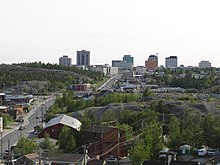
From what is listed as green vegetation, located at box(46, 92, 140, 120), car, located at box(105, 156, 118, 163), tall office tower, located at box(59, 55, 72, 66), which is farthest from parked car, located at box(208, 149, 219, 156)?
tall office tower, located at box(59, 55, 72, 66)

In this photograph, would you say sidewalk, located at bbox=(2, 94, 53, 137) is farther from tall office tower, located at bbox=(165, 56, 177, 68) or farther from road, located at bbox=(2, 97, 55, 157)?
tall office tower, located at bbox=(165, 56, 177, 68)

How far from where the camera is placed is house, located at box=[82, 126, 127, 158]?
55.7 ft

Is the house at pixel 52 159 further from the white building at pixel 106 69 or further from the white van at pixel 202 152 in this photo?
the white building at pixel 106 69

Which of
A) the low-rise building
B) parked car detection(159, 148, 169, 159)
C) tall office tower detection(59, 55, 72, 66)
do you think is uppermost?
tall office tower detection(59, 55, 72, 66)

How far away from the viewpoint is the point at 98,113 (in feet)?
84.3

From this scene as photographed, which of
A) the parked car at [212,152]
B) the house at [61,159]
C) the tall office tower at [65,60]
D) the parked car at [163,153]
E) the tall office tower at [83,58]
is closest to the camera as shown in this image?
the house at [61,159]

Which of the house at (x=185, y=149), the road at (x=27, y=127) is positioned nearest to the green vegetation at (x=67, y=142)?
the road at (x=27, y=127)

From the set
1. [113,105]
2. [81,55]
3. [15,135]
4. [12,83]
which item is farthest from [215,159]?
[81,55]

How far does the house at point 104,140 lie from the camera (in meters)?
17.0

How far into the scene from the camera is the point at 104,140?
17.7 m

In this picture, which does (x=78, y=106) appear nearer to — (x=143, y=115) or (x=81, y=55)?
(x=143, y=115)

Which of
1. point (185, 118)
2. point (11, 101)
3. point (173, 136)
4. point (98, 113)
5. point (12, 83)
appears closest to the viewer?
point (173, 136)

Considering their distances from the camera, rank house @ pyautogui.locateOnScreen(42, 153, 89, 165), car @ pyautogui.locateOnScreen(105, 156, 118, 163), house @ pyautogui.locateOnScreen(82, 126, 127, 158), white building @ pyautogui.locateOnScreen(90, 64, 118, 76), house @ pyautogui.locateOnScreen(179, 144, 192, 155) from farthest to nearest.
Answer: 1. white building @ pyautogui.locateOnScreen(90, 64, 118, 76)
2. house @ pyautogui.locateOnScreen(82, 126, 127, 158)
3. house @ pyautogui.locateOnScreen(179, 144, 192, 155)
4. car @ pyautogui.locateOnScreen(105, 156, 118, 163)
5. house @ pyautogui.locateOnScreen(42, 153, 89, 165)

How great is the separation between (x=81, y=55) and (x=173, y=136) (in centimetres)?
8328
